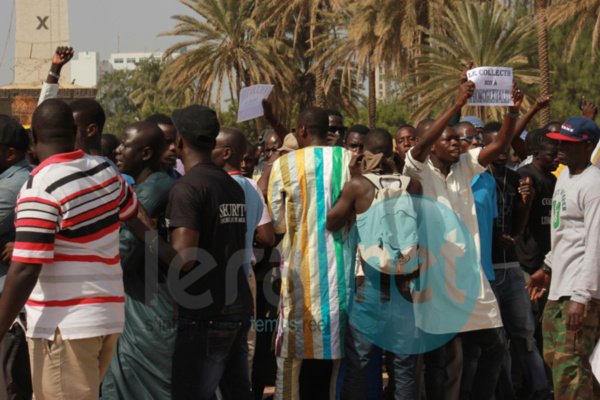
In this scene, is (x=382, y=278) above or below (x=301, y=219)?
below

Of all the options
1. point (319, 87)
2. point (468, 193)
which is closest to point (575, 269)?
point (468, 193)

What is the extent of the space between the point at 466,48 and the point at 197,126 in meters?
20.2

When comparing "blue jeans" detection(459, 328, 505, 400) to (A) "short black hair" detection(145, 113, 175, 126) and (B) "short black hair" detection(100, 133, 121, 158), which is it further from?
(B) "short black hair" detection(100, 133, 121, 158)

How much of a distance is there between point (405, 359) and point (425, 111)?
62.0ft

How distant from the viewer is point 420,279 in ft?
16.5

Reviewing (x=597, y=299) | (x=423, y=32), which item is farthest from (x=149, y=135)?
(x=423, y=32)

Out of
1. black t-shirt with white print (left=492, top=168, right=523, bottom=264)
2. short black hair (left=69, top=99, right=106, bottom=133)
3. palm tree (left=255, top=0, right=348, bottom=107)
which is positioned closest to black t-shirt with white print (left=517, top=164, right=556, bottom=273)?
black t-shirt with white print (left=492, top=168, right=523, bottom=264)

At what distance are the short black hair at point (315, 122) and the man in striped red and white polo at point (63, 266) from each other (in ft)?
6.38

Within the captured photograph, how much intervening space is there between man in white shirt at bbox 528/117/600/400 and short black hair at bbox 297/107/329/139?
1.60 m

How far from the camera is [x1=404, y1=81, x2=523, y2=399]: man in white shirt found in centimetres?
506

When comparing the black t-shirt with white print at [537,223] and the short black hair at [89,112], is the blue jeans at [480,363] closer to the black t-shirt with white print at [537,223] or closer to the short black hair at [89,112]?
the black t-shirt with white print at [537,223]

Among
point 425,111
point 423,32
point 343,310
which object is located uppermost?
point 423,32

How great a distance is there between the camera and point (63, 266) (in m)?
3.26

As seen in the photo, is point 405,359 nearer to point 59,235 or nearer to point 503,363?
point 503,363
